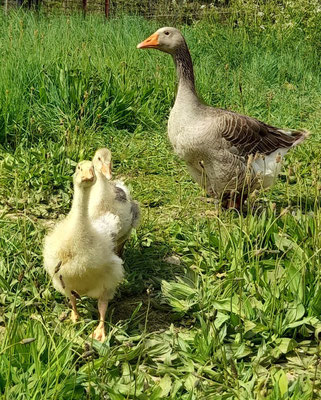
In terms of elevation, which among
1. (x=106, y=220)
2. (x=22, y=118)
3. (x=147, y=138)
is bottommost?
(x=147, y=138)

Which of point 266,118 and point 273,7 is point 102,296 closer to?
point 266,118

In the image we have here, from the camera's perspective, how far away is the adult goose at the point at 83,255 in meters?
3.41

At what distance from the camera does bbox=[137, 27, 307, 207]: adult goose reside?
5148 mm

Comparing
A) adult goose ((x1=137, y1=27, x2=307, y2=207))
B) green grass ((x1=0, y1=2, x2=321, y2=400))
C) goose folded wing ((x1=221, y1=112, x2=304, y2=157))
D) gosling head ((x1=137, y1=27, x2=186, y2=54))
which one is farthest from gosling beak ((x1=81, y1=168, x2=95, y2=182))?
gosling head ((x1=137, y1=27, x2=186, y2=54))

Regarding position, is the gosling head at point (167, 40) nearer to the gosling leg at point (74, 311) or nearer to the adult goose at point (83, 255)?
the adult goose at point (83, 255)

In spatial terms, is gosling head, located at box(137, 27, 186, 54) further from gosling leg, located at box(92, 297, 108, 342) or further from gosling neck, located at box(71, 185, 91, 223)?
gosling leg, located at box(92, 297, 108, 342)

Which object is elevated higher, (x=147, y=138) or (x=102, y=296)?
(x=102, y=296)

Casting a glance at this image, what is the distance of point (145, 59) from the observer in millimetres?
8312

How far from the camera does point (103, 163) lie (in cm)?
418

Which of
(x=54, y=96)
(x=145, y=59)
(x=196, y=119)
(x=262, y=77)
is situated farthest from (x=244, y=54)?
(x=196, y=119)

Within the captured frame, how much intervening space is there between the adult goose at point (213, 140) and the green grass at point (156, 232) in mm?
238

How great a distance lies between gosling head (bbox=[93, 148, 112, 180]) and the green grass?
0.57 meters

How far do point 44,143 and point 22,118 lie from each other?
330 millimetres

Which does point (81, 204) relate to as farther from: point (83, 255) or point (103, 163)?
point (103, 163)
